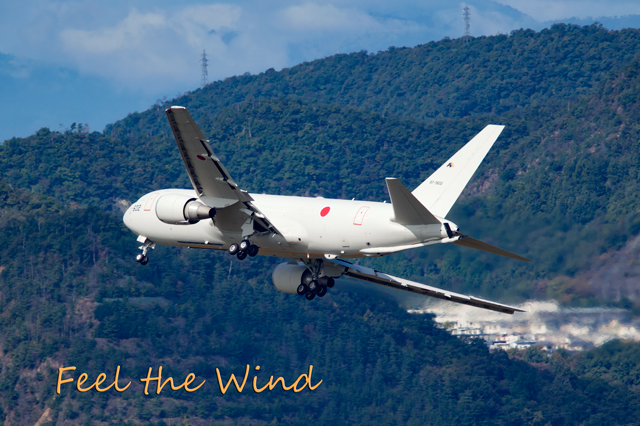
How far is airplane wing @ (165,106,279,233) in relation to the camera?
34938mm

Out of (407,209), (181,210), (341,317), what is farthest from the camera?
(341,317)

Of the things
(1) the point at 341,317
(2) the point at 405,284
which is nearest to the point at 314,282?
(2) the point at 405,284

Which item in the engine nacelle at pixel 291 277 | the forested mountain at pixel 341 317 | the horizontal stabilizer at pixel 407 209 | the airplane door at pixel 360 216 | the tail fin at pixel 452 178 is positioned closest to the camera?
the horizontal stabilizer at pixel 407 209

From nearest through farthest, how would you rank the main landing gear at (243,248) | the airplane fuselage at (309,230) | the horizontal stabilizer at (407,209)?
the horizontal stabilizer at (407,209)
the airplane fuselage at (309,230)
the main landing gear at (243,248)

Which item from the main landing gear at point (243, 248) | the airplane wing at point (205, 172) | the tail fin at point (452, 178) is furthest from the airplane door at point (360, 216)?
the main landing gear at point (243, 248)

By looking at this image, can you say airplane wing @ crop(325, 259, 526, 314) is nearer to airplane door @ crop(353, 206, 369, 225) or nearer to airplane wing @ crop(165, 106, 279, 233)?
airplane wing @ crop(165, 106, 279, 233)

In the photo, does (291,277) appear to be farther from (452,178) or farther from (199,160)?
(452,178)

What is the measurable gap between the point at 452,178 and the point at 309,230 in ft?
21.2

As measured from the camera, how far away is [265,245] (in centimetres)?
4050

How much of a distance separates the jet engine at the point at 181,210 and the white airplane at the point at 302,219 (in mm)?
41

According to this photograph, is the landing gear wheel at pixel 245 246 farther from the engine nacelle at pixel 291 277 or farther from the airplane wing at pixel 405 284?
the airplane wing at pixel 405 284

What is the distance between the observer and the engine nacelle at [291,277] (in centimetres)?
4419

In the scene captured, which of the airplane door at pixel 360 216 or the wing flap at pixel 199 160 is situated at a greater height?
the wing flap at pixel 199 160

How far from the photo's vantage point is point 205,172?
37562mm
